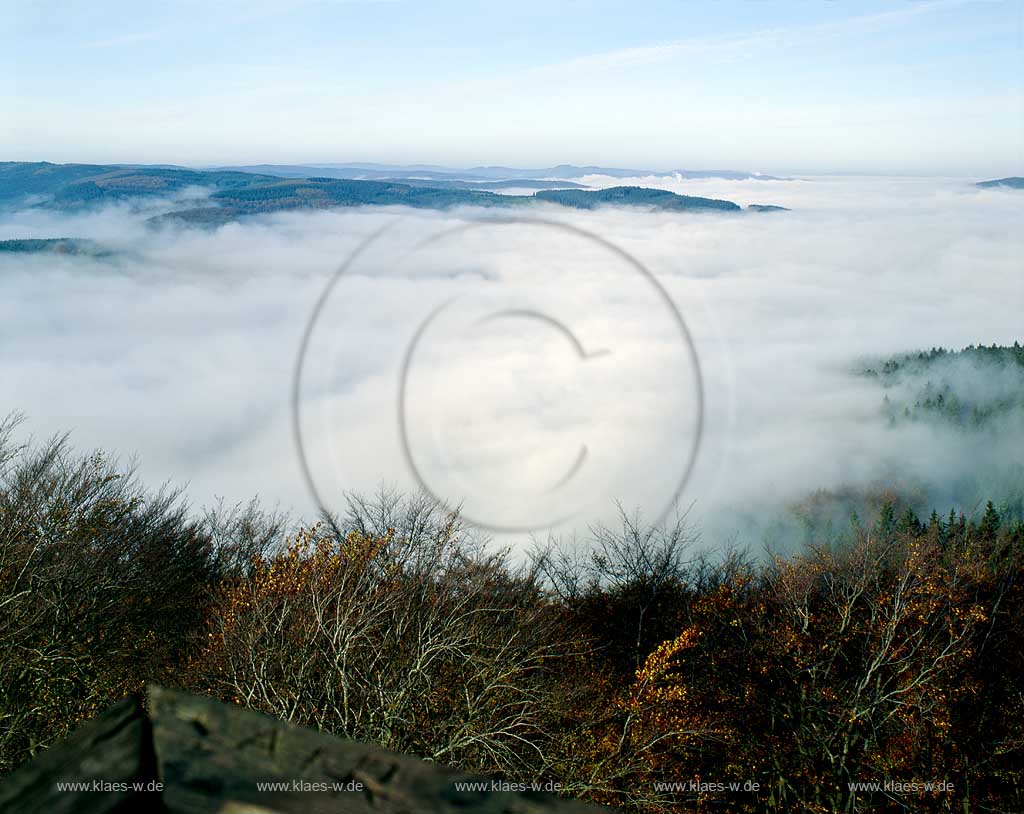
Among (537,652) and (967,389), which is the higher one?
(537,652)

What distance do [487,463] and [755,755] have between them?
19.4 m

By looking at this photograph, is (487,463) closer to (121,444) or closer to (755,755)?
(755,755)

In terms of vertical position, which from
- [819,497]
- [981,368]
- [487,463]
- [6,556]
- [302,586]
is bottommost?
[819,497]

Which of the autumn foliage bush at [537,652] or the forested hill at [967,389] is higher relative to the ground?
the autumn foliage bush at [537,652]

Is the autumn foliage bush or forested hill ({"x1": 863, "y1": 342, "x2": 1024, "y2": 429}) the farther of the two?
forested hill ({"x1": 863, "y1": 342, "x2": 1024, "y2": 429})

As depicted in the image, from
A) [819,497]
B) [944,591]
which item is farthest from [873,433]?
[944,591]

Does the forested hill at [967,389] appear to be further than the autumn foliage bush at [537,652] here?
Yes

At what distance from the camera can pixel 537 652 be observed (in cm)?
2095

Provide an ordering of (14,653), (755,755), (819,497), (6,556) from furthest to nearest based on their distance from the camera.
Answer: (819,497) < (755,755) < (6,556) < (14,653)

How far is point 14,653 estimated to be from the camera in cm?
1961

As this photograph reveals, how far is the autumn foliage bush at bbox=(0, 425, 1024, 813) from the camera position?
57.8ft

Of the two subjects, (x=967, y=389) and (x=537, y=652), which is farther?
(x=967, y=389)

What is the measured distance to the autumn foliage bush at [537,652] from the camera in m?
17.6

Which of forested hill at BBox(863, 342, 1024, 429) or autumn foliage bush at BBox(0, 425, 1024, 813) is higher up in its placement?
autumn foliage bush at BBox(0, 425, 1024, 813)
